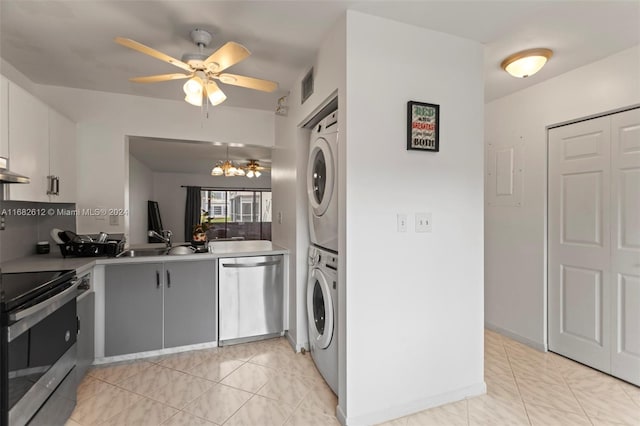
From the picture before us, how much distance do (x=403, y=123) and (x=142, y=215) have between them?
6.65 m

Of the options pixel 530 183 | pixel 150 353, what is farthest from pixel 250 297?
pixel 530 183

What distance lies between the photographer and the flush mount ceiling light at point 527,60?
2219 mm

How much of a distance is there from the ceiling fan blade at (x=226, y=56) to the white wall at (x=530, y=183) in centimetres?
258

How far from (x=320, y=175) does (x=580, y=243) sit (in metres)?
2.19

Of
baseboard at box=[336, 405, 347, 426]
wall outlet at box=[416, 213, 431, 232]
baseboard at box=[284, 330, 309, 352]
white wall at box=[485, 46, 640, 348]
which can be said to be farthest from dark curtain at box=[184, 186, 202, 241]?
wall outlet at box=[416, 213, 431, 232]

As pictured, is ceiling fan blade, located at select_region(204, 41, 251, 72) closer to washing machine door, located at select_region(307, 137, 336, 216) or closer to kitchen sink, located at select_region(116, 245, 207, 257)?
washing machine door, located at select_region(307, 137, 336, 216)

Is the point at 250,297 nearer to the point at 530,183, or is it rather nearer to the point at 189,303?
the point at 189,303

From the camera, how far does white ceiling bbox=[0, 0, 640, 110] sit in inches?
69.5

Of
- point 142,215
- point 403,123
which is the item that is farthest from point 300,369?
point 142,215

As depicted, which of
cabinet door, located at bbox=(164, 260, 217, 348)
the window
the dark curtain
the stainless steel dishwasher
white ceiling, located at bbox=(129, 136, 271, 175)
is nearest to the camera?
cabinet door, located at bbox=(164, 260, 217, 348)

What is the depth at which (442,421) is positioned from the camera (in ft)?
6.06

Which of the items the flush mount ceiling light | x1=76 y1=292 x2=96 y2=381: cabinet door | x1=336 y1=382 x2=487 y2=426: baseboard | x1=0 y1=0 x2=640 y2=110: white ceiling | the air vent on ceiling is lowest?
x1=336 y1=382 x2=487 y2=426: baseboard

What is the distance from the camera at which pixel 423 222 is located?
1.98 m

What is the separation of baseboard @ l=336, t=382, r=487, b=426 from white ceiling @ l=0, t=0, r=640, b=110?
231cm
